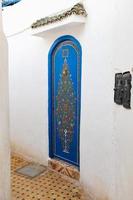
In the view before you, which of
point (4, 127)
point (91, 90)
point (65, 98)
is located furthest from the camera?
point (65, 98)

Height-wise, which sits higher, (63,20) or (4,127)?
(63,20)

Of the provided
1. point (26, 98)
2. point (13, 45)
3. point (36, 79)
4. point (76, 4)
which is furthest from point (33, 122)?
point (76, 4)

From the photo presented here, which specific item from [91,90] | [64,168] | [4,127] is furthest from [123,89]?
[64,168]

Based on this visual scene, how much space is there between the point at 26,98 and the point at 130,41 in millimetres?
3095

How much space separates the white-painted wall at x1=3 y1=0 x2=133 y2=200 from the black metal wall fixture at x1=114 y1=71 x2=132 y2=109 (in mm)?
73

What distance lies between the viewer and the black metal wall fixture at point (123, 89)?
220 cm

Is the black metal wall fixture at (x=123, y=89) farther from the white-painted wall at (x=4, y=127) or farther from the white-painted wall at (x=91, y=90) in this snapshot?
the white-painted wall at (x=4, y=127)

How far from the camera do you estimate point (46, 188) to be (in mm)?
3709

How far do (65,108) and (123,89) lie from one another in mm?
1806

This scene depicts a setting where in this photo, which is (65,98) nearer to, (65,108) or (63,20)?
(65,108)

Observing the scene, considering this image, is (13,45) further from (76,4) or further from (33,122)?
(76,4)

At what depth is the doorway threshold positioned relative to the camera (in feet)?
12.5

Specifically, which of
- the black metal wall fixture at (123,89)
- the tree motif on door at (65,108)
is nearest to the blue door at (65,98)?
the tree motif on door at (65,108)

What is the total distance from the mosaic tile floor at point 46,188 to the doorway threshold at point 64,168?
0.08 meters
